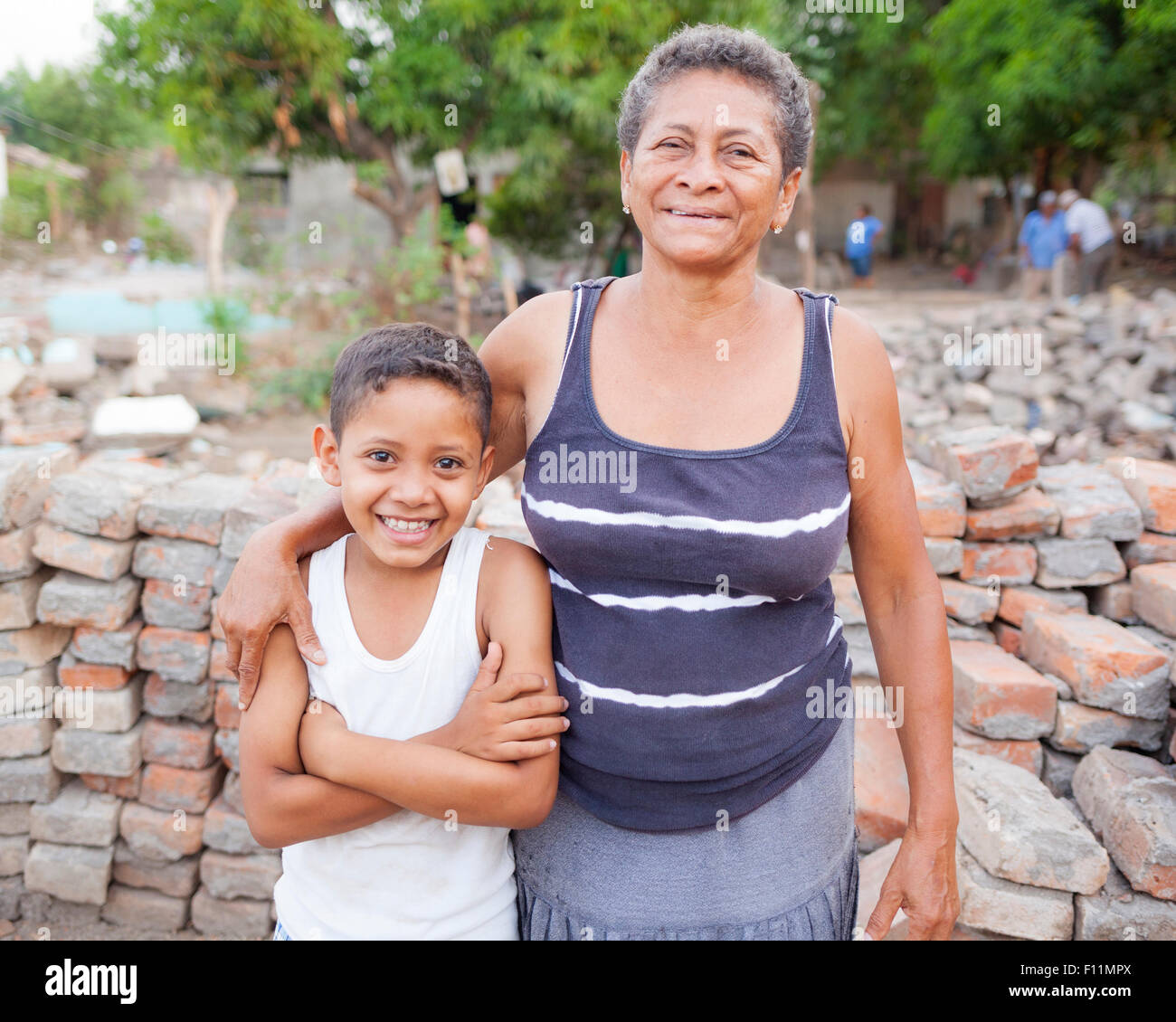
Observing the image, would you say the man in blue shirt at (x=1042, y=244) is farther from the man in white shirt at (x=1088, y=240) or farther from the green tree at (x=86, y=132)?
the green tree at (x=86, y=132)

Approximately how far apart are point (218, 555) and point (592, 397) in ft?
6.08

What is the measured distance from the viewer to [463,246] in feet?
32.8

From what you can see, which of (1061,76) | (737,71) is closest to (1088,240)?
(1061,76)

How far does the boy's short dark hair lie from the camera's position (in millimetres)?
1525

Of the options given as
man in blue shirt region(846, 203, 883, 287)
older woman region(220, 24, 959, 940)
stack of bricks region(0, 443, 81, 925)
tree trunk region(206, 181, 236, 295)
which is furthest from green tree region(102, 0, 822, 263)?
older woman region(220, 24, 959, 940)

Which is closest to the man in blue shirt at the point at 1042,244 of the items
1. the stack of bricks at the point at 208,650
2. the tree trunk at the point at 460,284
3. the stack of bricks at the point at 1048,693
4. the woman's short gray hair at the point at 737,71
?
the tree trunk at the point at 460,284

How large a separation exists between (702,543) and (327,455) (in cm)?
71

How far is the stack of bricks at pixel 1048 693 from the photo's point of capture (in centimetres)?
221

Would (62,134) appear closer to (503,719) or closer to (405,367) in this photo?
(405,367)

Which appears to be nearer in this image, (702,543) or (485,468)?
(702,543)

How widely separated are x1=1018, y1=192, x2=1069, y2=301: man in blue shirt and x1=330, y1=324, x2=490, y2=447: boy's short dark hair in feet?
41.3

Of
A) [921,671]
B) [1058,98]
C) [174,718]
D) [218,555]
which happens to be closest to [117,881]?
[174,718]

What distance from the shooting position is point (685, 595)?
58.6 inches

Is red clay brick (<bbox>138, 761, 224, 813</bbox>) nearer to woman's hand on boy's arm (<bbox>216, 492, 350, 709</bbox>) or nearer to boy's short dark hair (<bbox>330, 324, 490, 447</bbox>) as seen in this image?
woman's hand on boy's arm (<bbox>216, 492, 350, 709</bbox>)
